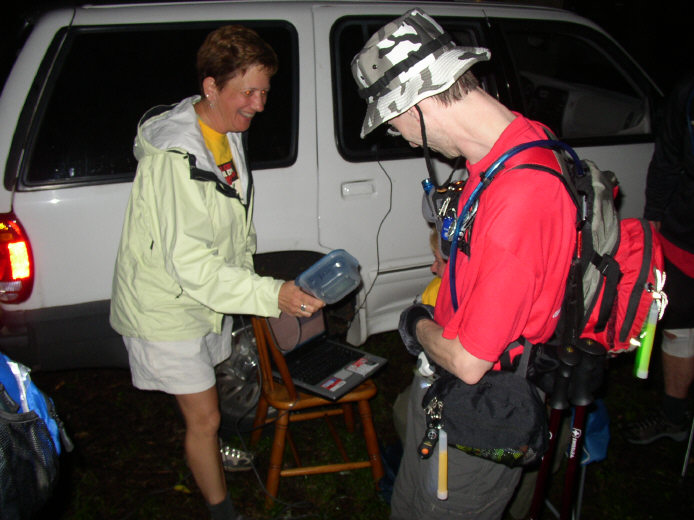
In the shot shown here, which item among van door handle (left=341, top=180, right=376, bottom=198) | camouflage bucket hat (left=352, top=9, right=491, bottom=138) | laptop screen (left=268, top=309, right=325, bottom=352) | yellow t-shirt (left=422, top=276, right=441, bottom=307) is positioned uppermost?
camouflage bucket hat (left=352, top=9, right=491, bottom=138)

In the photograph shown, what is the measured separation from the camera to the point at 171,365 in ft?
7.07

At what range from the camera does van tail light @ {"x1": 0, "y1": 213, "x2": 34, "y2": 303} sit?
2293 mm

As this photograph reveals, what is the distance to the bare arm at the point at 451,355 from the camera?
1.43m

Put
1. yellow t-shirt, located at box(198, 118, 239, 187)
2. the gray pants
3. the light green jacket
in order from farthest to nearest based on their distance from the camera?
yellow t-shirt, located at box(198, 118, 239, 187)
the light green jacket
the gray pants

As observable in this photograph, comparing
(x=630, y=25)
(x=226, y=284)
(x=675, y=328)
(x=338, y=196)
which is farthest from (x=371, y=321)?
(x=630, y=25)

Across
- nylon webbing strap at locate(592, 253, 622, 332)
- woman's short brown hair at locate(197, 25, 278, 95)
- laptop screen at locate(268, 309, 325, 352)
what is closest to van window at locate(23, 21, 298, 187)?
woman's short brown hair at locate(197, 25, 278, 95)

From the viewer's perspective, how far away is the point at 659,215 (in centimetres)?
290

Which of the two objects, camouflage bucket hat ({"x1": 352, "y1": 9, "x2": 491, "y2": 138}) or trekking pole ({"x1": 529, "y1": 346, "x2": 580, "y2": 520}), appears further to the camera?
trekking pole ({"x1": 529, "y1": 346, "x2": 580, "y2": 520})

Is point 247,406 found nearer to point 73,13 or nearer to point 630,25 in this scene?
point 73,13

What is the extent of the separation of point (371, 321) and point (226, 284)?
1.40 m

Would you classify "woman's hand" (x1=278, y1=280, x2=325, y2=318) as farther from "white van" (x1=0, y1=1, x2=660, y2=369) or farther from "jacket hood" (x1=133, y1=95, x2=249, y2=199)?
"white van" (x1=0, y1=1, x2=660, y2=369)

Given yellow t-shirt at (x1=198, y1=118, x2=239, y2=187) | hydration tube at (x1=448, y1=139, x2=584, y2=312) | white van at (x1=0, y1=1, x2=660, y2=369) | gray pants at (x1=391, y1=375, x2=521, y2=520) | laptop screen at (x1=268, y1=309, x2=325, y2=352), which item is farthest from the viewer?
laptop screen at (x1=268, y1=309, x2=325, y2=352)

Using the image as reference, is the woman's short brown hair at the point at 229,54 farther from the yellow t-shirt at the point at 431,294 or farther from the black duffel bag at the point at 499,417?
the black duffel bag at the point at 499,417

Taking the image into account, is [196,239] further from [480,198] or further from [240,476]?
[240,476]
